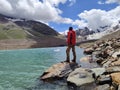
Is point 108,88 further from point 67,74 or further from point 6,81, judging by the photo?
point 6,81

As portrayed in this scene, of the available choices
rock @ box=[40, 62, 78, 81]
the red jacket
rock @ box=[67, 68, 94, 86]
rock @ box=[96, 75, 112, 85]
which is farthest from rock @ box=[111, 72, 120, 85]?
the red jacket

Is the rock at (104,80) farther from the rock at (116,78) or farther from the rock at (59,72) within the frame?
the rock at (59,72)

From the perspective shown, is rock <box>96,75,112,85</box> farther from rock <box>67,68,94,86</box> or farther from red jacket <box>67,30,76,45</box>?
red jacket <box>67,30,76,45</box>

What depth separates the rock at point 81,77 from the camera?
20781 mm

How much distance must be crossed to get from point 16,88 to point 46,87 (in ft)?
8.84

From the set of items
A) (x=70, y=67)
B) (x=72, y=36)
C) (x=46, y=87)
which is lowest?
(x=46, y=87)

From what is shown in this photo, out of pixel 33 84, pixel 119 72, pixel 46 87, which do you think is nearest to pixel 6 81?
pixel 33 84

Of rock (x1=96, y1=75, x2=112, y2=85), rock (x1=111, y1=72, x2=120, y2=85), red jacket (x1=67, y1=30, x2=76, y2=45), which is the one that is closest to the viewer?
rock (x1=111, y1=72, x2=120, y2=85)

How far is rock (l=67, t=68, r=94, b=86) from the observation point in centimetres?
2078

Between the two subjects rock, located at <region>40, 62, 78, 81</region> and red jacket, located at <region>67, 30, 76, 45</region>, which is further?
red jacket, located at <region>67, 30, 76, 45</region>

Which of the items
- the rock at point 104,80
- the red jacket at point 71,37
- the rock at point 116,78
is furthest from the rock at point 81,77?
the red jacket at point 71,37

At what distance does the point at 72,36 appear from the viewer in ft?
87.5

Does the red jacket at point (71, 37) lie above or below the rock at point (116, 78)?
above

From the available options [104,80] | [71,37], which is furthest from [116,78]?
[71,37]
